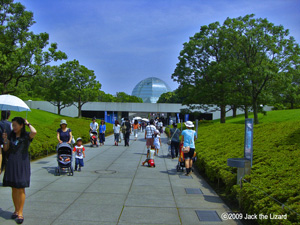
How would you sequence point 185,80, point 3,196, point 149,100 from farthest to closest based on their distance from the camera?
point 149,100 < point 185,80 < point 3,196

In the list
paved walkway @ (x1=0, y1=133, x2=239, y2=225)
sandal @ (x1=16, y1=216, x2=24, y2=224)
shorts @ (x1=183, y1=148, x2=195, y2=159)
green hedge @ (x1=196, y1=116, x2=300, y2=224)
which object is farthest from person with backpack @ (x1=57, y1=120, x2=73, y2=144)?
sandal @ (x1=16, y1=216, x2=24, y2=224)

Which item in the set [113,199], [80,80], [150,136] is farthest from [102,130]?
[80,80]

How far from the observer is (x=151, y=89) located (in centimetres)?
15712

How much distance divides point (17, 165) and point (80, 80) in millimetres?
46258

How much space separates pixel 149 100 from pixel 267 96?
428 ft

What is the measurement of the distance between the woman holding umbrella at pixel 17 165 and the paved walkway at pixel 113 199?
0.36m

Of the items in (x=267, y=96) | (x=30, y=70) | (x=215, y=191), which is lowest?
(x=215, y=191)

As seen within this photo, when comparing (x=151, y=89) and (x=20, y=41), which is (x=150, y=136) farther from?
(x=151, y=89)

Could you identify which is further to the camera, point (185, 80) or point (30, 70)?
point (185, 80)

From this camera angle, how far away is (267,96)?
23531 millimetres

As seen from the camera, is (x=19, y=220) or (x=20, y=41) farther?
(x=20, y=41)

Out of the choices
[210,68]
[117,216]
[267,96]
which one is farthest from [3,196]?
[210,68]

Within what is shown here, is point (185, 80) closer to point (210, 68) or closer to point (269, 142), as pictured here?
point (210, 68)

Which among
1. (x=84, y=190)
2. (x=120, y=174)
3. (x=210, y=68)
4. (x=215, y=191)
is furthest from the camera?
(x=210, y=68)
